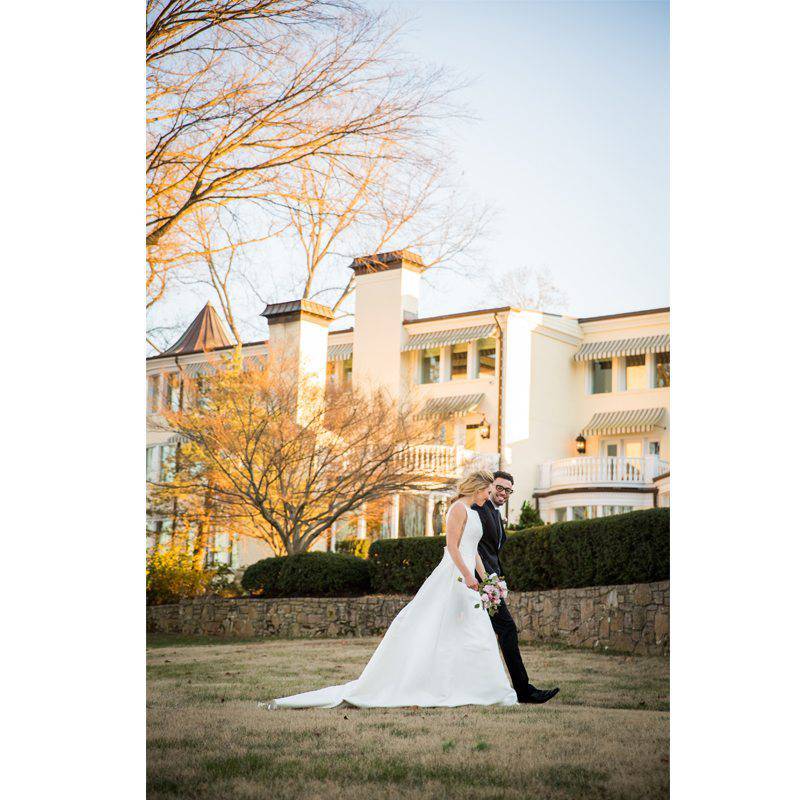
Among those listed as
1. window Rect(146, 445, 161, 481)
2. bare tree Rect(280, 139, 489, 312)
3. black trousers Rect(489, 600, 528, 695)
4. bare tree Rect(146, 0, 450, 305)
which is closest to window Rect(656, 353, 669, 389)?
black trousers Rect(489, 600, 528, 695)

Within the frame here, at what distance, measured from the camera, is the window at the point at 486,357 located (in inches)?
303

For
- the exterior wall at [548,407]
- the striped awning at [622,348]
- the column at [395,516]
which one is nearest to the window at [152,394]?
the column at [395,516]

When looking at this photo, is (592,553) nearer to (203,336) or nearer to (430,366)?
(430,366)

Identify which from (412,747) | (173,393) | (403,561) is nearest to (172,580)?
(173,393)

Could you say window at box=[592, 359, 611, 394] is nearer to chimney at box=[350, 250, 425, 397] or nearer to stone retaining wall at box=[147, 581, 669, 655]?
stone retaining wall at box=[147, 581, 669, 655]

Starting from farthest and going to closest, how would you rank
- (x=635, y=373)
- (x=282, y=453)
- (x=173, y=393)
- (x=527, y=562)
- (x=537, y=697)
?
(x=173, y=393)
(x=282, y=453)
(x=527, y=562)
(x=635, y=373)
(x=537, y=697)

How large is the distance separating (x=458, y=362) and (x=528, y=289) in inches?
34.5

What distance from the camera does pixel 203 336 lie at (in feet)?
37.0

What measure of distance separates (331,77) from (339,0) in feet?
1.41

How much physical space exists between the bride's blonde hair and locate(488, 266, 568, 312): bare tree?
2351 mm
